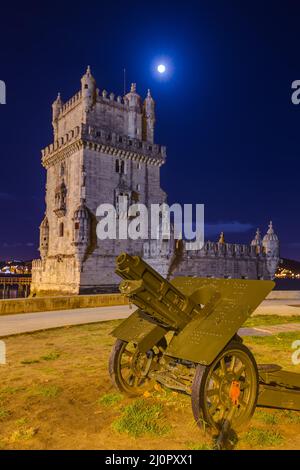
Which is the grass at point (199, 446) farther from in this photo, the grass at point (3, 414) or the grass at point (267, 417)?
the grass at point (3, 414)

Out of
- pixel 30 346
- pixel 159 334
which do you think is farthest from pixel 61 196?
pixel 159 334

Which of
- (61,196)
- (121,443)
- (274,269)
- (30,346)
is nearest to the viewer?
(121,443)

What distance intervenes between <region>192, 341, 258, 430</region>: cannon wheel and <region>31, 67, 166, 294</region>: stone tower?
27.0m

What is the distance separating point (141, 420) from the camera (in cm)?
461

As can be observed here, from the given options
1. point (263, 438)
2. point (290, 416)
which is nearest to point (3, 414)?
point (263, 438)

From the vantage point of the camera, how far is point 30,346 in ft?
29.7

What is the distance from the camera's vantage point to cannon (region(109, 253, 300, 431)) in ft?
13.6

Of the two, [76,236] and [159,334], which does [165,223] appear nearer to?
[76,236]

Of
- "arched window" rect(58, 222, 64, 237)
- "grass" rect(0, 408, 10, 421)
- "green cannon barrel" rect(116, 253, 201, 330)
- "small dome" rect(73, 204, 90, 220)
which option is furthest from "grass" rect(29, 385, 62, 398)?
"arched window" rect(58, 222, 64, 237)

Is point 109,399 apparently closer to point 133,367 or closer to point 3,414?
point 133,367

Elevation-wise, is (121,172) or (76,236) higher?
(121,172)

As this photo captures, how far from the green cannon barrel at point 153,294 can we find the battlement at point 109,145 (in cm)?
2909

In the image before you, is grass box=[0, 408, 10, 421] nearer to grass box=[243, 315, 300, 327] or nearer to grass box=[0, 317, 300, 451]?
grass box=[0, 317, 300, 451]
